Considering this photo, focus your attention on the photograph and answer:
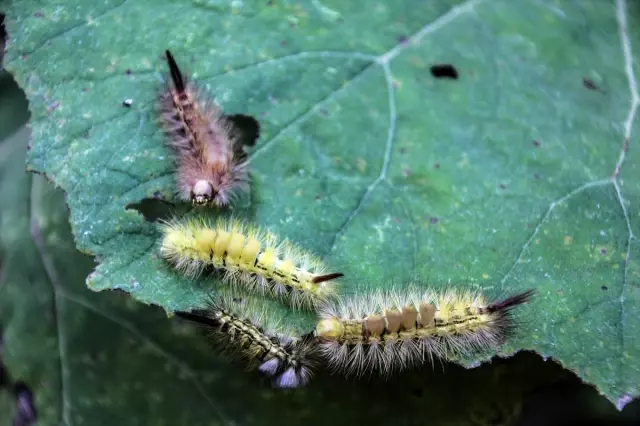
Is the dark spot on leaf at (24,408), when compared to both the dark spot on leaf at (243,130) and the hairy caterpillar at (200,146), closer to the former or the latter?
the hairy caterpillar at (200,146)

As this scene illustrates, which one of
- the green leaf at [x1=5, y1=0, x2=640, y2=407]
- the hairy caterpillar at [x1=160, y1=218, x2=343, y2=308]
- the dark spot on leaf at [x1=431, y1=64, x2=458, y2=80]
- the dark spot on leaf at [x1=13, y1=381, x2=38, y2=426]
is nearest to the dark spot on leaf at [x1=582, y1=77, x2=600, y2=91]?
the green leaf at [x1=5, y1=0, x2=640, y2=407]

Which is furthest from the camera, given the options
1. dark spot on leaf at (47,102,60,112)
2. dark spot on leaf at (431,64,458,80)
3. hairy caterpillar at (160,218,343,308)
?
dark spot on leaf at (431,64,458,80)

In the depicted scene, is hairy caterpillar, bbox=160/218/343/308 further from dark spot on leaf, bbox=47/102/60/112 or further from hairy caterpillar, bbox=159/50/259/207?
dark spot on leaf, bbox=47/102/60/112

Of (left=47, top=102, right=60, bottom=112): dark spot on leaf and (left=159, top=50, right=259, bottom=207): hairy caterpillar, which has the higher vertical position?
(left=47, top=102, right=60, bottom=112): dark spot on leaf

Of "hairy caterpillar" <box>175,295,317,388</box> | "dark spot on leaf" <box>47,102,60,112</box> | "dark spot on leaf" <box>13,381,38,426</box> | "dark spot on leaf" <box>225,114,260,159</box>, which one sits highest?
"dark spot on leaf" <box>47,102,60,112</box>

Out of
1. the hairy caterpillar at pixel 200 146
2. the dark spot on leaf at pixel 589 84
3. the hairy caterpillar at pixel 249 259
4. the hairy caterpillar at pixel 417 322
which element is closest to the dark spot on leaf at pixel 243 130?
the hairy caterpillar at pixel 200 146
